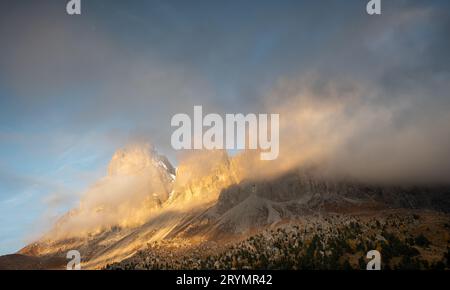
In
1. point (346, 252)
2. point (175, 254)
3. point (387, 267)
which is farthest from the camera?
point (175, 254)

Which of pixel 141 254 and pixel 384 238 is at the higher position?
pixel 384 238
